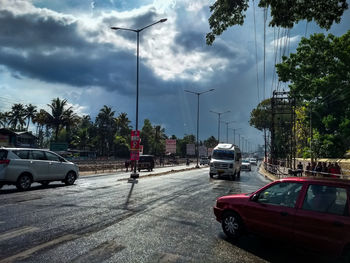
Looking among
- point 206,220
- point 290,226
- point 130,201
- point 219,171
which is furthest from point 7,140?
point 290,226

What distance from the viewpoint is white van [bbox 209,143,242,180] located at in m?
23.5

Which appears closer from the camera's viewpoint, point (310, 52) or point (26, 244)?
point (26, 244)

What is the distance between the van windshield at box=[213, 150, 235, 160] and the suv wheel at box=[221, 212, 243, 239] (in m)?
18.7

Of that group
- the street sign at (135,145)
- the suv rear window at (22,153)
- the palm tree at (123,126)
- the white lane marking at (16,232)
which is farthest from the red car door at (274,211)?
the palm tree at (123,126)

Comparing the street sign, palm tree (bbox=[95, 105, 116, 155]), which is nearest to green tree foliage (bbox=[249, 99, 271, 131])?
palm tree (bbox=[95, 105, 116, 155])

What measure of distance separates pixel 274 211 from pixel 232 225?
1.07 meters

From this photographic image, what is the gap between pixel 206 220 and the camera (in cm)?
745

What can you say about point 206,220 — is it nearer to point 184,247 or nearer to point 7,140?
point 184,247

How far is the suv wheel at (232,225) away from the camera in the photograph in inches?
229

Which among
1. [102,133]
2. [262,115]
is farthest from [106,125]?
[262,115]

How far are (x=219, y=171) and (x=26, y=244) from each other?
19.8m

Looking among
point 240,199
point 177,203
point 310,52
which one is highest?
point 310,52

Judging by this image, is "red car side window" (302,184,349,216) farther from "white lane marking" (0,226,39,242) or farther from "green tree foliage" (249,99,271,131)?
"green tree foliage" (249,99,271,131)

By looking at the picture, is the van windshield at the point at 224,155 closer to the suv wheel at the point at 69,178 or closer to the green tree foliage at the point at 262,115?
the suv wheel at the point at 69,178
